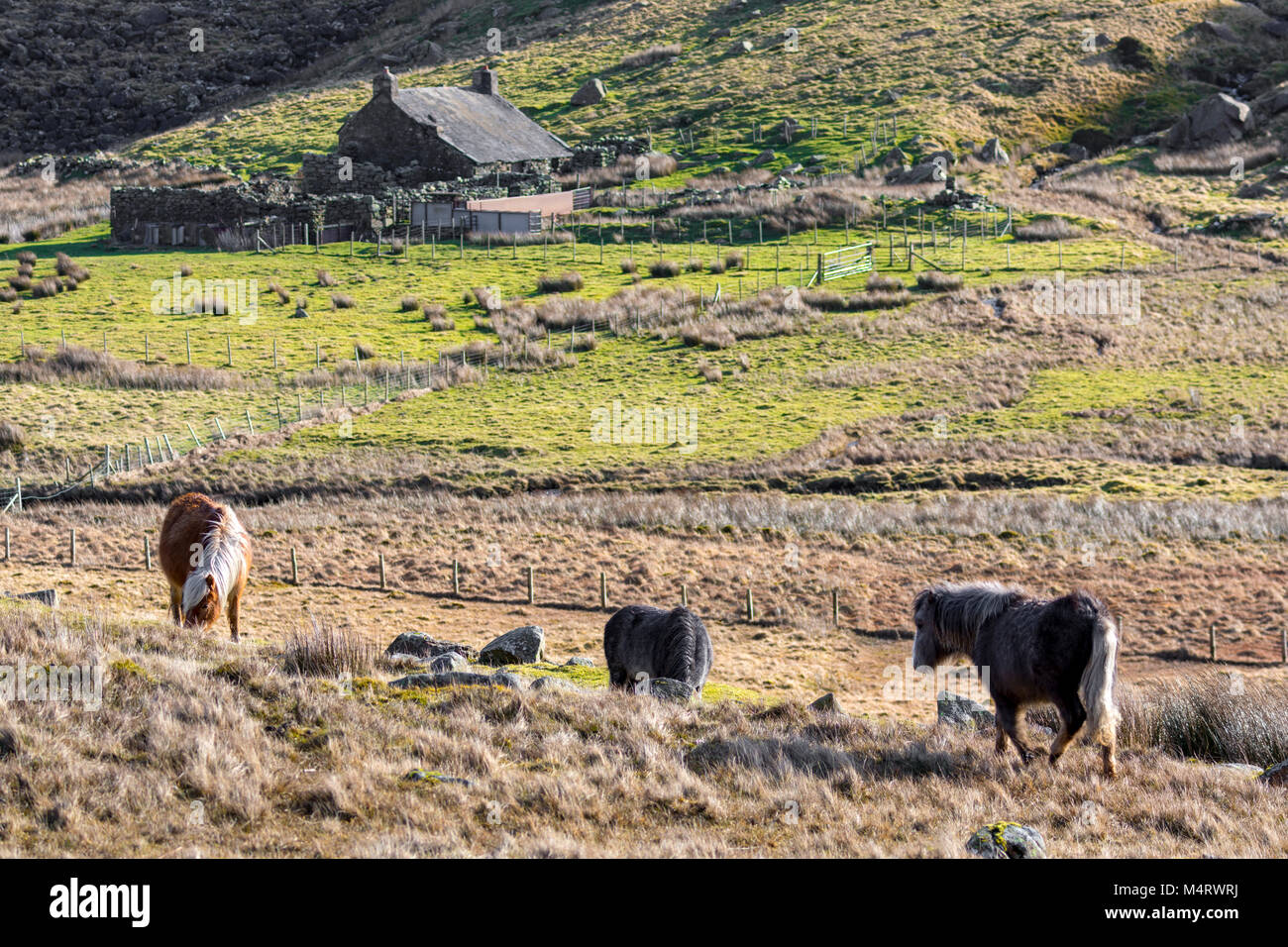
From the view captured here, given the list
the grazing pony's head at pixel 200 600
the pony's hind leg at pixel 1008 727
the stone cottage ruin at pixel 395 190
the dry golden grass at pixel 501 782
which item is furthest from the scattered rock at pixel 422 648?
the stone cottage ruin at pixel 395 190

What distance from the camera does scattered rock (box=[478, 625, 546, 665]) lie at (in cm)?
1833

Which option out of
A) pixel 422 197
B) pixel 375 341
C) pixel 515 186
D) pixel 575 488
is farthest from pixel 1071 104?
pixel 575 488

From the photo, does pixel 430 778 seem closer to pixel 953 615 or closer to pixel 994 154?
pixel 953 615

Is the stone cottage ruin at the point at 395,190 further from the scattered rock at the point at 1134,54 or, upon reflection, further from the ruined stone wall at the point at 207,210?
the scattered rock at the point at 1134,54

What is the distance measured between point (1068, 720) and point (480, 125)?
6653cm

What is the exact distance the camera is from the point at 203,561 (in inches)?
650

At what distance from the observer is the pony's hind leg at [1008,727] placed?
41.5 ft

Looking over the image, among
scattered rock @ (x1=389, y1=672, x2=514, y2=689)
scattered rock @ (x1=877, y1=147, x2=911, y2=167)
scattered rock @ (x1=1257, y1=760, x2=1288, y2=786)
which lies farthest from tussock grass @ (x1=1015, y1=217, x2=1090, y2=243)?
scattered rock @ (x1=389, y1=672, x2=514, y2=689)

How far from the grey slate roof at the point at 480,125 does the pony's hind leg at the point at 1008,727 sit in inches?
2369

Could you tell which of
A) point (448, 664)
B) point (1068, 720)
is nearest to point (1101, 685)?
point (1068, 720)

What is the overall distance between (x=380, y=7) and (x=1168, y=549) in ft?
374

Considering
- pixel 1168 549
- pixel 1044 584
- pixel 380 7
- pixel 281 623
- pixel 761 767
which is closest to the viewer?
pixel 761 767

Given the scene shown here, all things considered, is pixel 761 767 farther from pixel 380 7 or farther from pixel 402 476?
pixel 380 7

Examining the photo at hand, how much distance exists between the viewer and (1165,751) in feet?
44.7
